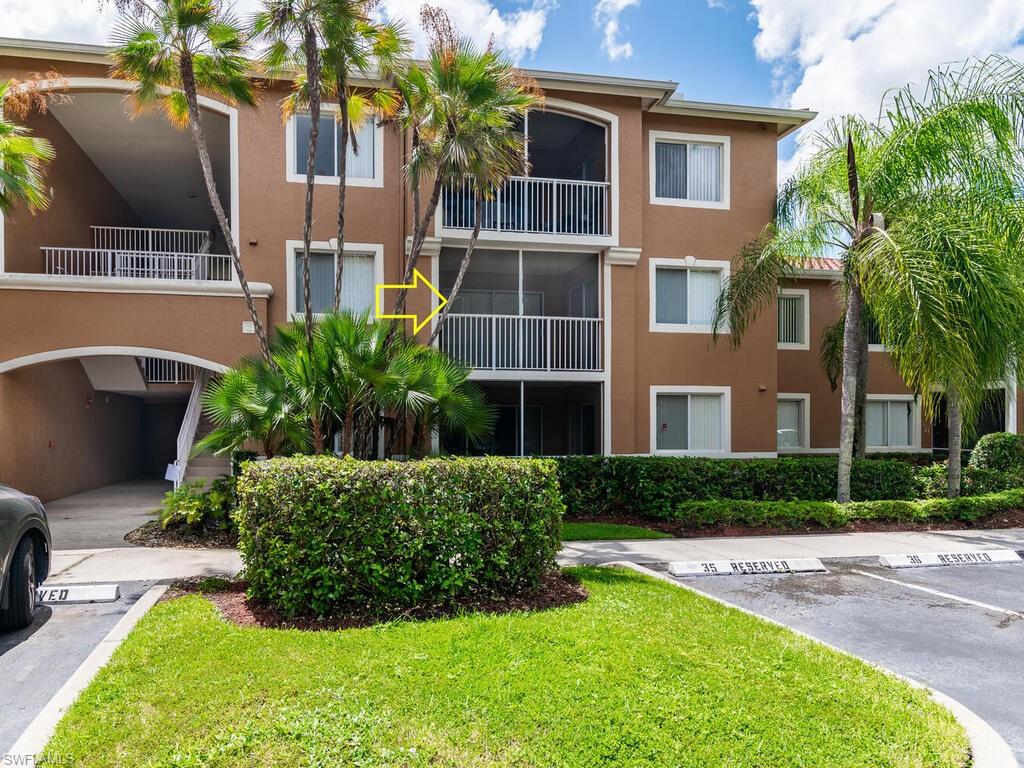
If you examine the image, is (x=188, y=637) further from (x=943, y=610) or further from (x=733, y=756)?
(x=943, y=610)

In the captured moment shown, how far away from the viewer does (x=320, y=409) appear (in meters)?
9.37

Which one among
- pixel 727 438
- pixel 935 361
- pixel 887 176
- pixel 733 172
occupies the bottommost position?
pixel 727 438

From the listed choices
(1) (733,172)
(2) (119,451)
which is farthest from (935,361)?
(2) (119,451)

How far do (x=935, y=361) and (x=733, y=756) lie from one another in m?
9.30

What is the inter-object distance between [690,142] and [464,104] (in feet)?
21.8

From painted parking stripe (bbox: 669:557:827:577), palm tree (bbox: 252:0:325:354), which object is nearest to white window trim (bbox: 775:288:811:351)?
painted parking stripe (bbox: 669:557:827:577)

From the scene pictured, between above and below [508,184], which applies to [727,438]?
below

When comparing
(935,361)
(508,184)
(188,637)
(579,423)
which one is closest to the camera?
(188,637)

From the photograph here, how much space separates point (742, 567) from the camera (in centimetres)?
938

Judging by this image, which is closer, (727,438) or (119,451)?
(727,438)

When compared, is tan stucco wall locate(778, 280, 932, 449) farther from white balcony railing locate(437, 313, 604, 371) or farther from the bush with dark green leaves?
the bush with dark green leaves

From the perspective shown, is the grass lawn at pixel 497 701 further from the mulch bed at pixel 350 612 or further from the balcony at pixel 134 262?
the balcony at pixel 134 262

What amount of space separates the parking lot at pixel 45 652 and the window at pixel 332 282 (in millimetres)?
7234

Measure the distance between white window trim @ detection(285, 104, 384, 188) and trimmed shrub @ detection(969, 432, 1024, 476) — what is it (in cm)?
1430
